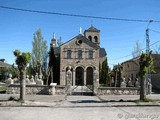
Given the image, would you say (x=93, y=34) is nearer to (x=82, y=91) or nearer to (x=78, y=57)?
(x=78, y=57)

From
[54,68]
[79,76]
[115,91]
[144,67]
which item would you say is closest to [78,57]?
[79,76]

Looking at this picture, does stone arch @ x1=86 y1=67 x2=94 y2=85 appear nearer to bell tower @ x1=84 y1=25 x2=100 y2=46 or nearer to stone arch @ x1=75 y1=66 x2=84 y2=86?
stone arch @ x1=75 y1=66 x2=84 y2=86

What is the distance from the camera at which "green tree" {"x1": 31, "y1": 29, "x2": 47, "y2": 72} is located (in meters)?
58.8

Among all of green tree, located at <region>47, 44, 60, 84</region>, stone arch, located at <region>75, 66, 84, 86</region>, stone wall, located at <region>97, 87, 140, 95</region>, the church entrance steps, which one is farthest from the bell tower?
stone wall, located at <region>97, 87, 140, 95</region>

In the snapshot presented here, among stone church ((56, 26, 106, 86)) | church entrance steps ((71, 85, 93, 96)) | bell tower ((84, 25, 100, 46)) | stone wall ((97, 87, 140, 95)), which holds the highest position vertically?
bell tower ((84, 25, 100, 46))

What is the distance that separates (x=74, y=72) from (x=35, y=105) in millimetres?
33703

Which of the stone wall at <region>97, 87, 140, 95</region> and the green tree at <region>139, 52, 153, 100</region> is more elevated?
the green tree at <region>139, 52, 153, 100</region>

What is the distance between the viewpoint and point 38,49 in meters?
59.0

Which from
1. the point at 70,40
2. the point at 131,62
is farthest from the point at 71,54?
the point at 131,62

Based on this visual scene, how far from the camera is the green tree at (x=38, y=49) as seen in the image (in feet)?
193

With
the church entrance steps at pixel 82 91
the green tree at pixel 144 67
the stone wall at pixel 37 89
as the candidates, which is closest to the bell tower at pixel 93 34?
the church entrance steps at pixel 82 91

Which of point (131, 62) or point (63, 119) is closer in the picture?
point (63, 119)

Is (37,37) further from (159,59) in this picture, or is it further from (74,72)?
(159,59)

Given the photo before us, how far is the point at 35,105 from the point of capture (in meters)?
15.5
